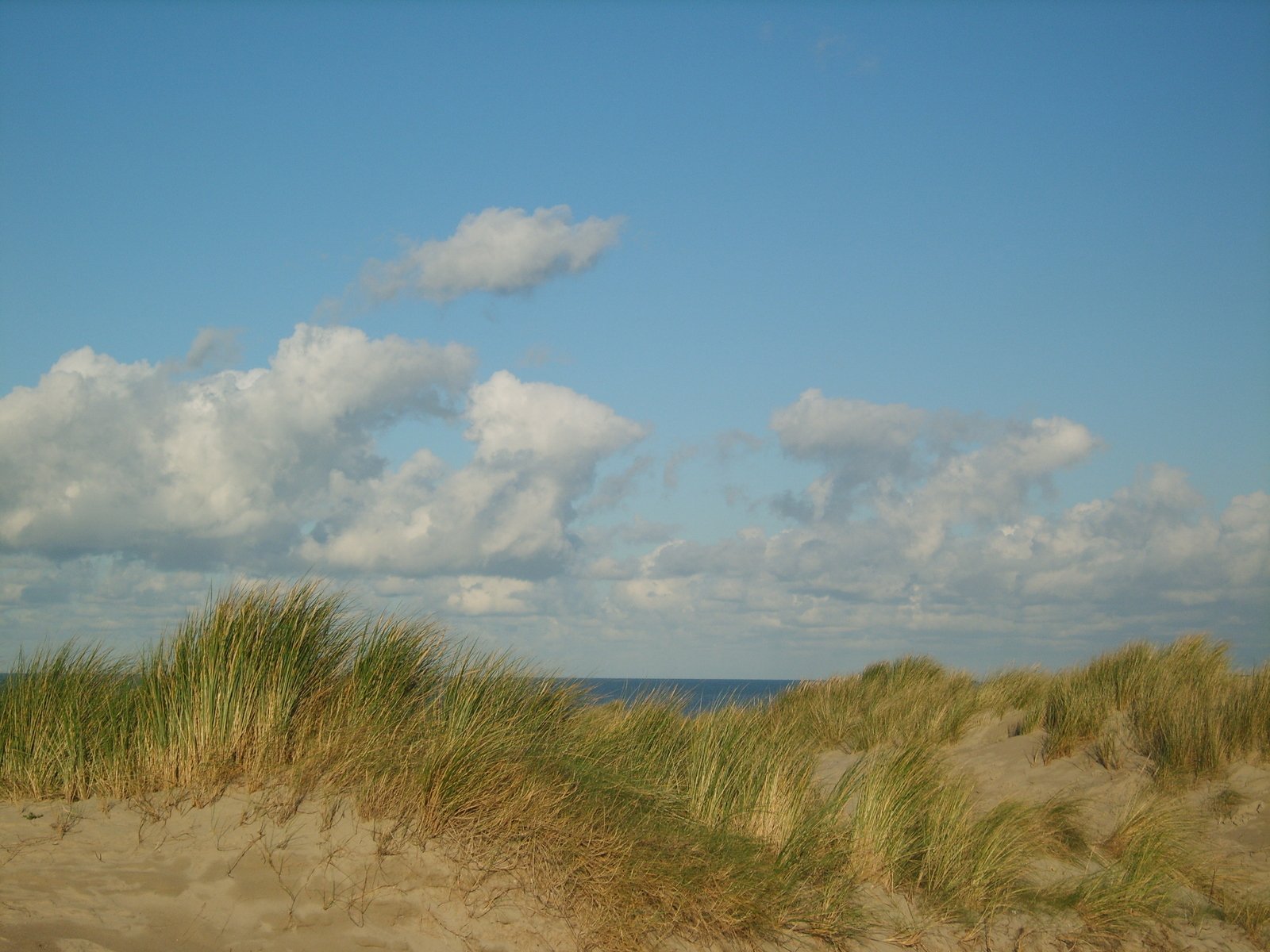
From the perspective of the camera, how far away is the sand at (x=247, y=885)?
15.0ft

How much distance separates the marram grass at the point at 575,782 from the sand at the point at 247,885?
14 centimetres

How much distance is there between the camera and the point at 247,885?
4.98m

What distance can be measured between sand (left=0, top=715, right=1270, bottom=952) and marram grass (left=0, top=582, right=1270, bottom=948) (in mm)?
140

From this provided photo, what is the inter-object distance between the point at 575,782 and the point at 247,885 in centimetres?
208

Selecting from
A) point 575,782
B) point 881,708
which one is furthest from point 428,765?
point 881,708

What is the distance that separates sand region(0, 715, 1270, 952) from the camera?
15.0ft

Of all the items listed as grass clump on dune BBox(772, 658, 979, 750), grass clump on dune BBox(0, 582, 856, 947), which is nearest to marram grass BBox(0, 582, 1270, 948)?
grass clump on dune BBox(0, 582, 856, 947)

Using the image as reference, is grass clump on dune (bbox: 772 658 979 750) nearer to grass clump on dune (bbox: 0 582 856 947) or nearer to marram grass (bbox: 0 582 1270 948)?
marram grass (bbox: 0 582 1270 948)

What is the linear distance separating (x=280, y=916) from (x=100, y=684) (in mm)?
2753

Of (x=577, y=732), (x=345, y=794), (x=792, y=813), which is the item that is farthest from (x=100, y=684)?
(x=792, y=813)

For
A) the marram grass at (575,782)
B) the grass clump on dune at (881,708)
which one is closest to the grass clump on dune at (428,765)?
the marram grass at (575,782)

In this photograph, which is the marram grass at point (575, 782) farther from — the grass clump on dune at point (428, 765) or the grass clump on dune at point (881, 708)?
the grass clump on dune at point (881, 708)

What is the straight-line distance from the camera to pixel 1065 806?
892 cm

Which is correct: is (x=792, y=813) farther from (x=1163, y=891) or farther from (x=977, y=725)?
(x=977, y=725)
